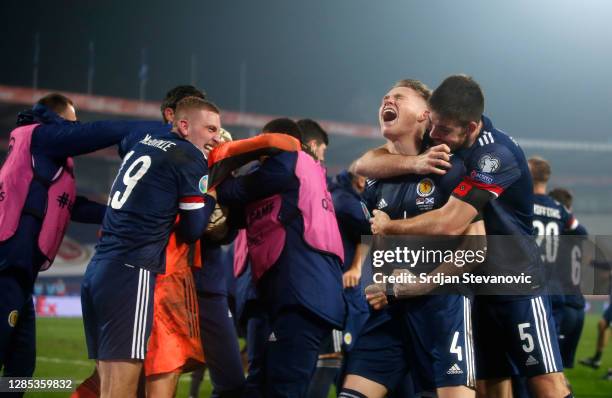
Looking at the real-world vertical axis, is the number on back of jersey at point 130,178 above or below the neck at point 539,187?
below

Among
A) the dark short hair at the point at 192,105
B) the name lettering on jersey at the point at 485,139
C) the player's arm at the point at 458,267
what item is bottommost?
the player's arm at the point at 458,267

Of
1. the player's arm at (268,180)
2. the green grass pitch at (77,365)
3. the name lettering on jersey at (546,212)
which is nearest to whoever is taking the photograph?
the player's arm at (268,180)

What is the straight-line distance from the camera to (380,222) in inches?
135

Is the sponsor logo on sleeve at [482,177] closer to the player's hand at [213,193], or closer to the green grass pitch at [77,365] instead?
the player's hand at [213,193]

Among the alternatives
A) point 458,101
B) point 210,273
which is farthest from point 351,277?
point 458,101

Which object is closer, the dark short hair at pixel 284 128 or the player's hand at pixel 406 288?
the player's hand at pixel 406 288

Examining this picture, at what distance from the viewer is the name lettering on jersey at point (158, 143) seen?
375cm

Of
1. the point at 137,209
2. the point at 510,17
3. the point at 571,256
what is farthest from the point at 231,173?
the point at 510,17

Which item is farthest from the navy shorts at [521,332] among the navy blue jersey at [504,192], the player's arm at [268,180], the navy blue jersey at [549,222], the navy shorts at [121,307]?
the navy blue jersey at [549,222]

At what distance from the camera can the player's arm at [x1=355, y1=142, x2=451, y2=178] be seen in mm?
3328

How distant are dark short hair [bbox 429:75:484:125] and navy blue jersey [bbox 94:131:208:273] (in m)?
1.31

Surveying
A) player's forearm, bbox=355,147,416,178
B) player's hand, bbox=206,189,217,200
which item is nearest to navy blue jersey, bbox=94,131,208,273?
player's hand, bbox=206,189,217,200

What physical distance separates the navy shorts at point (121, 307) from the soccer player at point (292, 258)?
2.16ft

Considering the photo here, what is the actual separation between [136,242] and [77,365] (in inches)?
248
